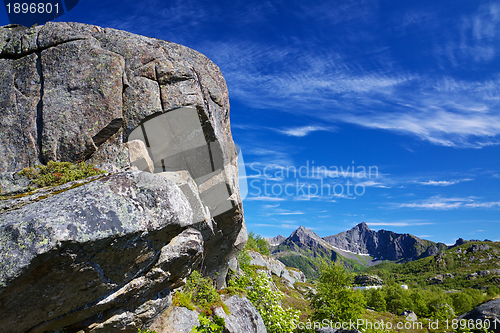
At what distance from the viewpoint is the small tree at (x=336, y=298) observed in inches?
960

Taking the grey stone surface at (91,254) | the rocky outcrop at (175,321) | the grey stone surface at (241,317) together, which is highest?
the grey stone surface at (91,254)

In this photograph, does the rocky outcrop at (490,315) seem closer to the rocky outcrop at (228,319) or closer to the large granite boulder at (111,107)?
the rocky outcrop at (228,319)

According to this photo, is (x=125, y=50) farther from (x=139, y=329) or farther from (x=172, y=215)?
(x=139, y=329)

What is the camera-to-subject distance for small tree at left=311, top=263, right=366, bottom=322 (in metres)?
24.4

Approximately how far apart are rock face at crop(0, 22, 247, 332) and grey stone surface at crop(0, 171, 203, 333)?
40 millimetres

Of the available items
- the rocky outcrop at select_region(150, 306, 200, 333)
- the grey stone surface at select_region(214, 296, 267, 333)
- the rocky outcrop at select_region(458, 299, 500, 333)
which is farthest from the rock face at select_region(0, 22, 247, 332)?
the rocky outcrop at select_region(458, 299, 500, 333)

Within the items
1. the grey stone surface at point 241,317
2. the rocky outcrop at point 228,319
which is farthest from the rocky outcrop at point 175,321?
the grey stone surface at point 241,317

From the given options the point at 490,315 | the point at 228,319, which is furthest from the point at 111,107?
the point at 490,315

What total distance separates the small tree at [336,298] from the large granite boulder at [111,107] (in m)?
15.1

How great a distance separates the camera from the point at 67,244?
7.61m

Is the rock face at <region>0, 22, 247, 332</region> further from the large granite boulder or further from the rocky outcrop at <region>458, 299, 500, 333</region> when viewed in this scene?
the rocky outcrop at <region>458, 299, 500, 333</region>

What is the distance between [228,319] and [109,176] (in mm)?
13241

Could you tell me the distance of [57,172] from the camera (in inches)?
473

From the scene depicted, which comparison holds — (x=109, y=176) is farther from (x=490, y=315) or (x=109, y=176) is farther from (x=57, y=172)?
(x=490, y=315)
